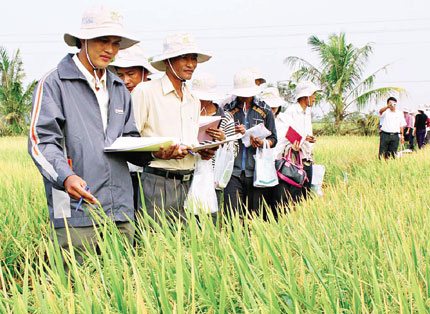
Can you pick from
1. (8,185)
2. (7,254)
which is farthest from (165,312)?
(8,185)

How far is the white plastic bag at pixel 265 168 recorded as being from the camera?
3.57 m

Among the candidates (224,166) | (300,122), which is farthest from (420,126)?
(224,166)

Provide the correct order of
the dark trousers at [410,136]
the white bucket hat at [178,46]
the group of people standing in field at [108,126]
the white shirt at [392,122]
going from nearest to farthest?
the group of people standing in field at [108,126] → the white bucket hat at [178,46] → the white shirt at [392,122] → the dark trousers at [410,136]

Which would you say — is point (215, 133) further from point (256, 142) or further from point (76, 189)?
point (76, 189)

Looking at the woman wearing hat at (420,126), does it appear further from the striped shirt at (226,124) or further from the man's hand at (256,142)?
the striped shirt at (226,124)

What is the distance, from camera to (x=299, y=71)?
61.5 ft

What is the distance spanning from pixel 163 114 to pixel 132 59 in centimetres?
61

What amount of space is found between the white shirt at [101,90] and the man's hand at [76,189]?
1.11 ft

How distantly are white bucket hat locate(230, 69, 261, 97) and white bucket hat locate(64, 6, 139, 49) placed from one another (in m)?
1.63

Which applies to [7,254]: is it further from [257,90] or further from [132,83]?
[257,90]

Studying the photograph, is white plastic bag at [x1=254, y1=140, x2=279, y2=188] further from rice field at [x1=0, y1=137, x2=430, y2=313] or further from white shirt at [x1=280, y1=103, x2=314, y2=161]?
rice field at [x1=0, y1=137, x2=430, y2=313]

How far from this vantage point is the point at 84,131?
6.13 feet

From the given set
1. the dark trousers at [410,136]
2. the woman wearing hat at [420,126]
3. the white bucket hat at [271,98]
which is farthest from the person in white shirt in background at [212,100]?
the dark trousers at [410,136]

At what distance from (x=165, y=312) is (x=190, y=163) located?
1440 mm
